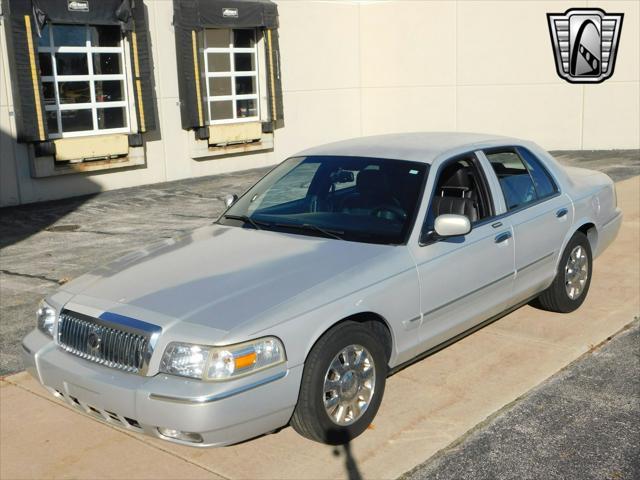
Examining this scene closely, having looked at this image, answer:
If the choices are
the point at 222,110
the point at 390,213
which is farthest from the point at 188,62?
the point at 390,213

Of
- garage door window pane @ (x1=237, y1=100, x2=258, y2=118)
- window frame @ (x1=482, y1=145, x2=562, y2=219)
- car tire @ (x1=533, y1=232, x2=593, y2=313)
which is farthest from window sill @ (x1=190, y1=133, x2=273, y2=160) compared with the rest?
window frame @ (x1=482, y1=145, x2=562, y2=219)

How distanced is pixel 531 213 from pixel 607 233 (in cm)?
150

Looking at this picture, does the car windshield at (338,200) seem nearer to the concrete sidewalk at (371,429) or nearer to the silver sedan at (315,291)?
the silver sedan at (315,291)

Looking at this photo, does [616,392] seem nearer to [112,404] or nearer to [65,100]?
[112,404]

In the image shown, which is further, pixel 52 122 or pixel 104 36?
pixel 104 36

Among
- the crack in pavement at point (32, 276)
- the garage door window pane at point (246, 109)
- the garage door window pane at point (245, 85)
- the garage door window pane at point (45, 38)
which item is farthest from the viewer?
the garage door window pane at point (246, 109)

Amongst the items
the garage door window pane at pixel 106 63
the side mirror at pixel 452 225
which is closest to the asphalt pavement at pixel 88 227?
the garage door window pane at pixel 106 63

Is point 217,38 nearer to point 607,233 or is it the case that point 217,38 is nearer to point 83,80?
point 83,80

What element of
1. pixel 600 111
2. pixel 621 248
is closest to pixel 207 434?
pixel 621 248

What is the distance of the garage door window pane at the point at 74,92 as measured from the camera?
14469 millimetres

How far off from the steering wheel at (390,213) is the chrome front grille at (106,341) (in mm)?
1759

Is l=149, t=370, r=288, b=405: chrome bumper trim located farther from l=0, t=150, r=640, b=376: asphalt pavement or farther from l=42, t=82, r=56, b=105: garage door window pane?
l=42, t=82, r=56, b=105: garage door window pane

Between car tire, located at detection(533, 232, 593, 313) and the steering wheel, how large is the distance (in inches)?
74.7

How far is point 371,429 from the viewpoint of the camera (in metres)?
4.57
